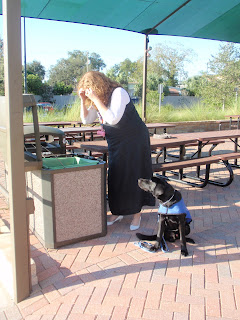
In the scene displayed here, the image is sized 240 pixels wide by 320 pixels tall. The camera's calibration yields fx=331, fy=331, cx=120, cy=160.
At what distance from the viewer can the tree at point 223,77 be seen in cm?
1909

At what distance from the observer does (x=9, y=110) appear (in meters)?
1.98

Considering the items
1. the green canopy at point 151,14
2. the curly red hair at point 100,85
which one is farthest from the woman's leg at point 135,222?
the green canopy at point 151,14

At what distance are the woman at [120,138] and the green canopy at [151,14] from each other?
128 inches

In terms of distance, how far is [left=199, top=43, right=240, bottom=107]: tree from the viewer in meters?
19.1

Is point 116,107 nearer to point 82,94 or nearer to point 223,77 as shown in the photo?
point 82,94

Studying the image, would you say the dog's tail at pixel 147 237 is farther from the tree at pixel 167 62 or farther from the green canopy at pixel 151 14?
the tree at pixel 167 62

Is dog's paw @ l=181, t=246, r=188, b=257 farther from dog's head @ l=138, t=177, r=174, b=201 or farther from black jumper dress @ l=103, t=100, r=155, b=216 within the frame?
black jumper dress @ l=103, t=100, r=155, b=216

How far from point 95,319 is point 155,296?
0.44m

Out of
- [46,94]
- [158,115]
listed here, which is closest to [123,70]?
[46,94]

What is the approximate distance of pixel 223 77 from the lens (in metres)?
19.6

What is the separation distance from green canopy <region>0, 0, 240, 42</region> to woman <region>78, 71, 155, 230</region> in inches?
128

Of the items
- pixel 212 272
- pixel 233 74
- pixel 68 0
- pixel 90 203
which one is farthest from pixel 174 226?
pixel 233 74

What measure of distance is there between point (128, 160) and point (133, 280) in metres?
1.11

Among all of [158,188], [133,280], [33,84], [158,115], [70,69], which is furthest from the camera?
[70,69]
